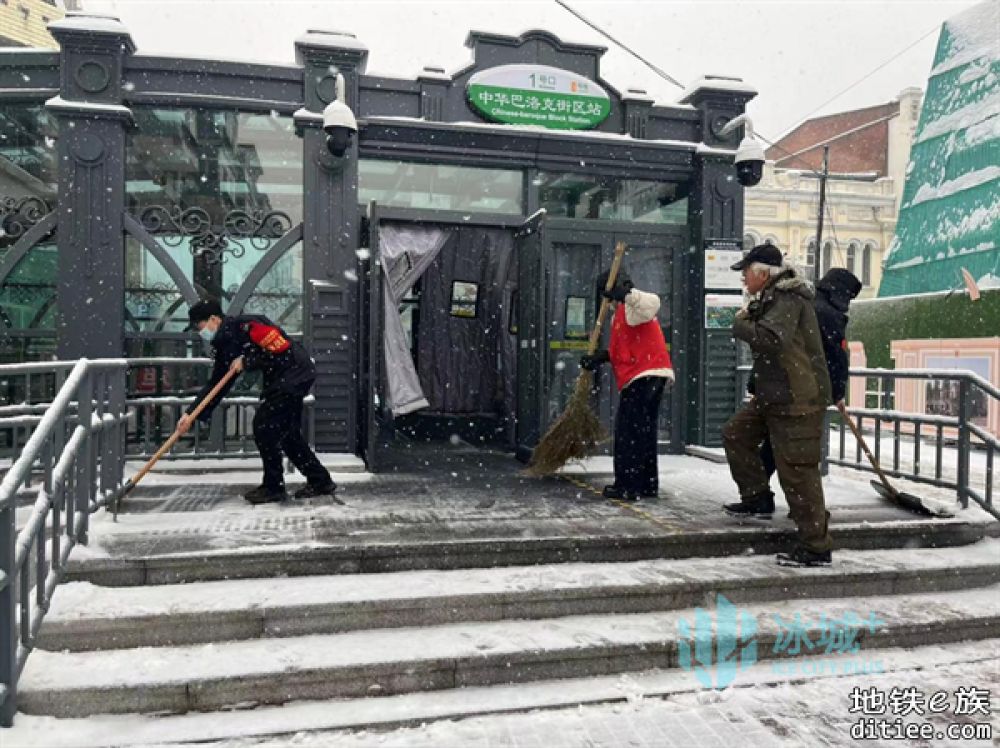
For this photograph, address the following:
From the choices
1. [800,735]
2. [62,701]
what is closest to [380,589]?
[62,701]

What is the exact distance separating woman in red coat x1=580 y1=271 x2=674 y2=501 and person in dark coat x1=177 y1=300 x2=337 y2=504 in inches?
100

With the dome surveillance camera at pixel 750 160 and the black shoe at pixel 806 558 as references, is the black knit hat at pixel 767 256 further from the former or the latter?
the dome surveillance camera at pixel 750 160

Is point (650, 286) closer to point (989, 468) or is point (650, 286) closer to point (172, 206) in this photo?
point (989, 468)

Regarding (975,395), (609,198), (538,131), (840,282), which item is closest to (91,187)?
(538,131)

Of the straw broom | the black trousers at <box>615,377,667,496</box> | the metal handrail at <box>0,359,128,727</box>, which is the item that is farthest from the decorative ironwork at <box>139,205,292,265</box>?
the black trousers at <box>615,377,667,496</box>

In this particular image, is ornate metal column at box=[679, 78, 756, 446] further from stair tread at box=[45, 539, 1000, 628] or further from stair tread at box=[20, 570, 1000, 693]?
stair tread at box=[20, 570, 1000, 693]

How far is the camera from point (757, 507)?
544 cm

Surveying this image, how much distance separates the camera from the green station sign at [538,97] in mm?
8438

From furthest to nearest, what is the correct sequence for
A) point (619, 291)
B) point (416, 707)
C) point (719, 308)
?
point (719, 308)
point (619, 291)
point (416, 707)

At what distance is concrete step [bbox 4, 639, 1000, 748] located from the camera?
10.0ft

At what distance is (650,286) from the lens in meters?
8.79

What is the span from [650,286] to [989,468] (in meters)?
4.10

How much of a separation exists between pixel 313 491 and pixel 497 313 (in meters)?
4.88

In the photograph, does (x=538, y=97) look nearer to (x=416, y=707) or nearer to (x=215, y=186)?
(x=215, y=186)
